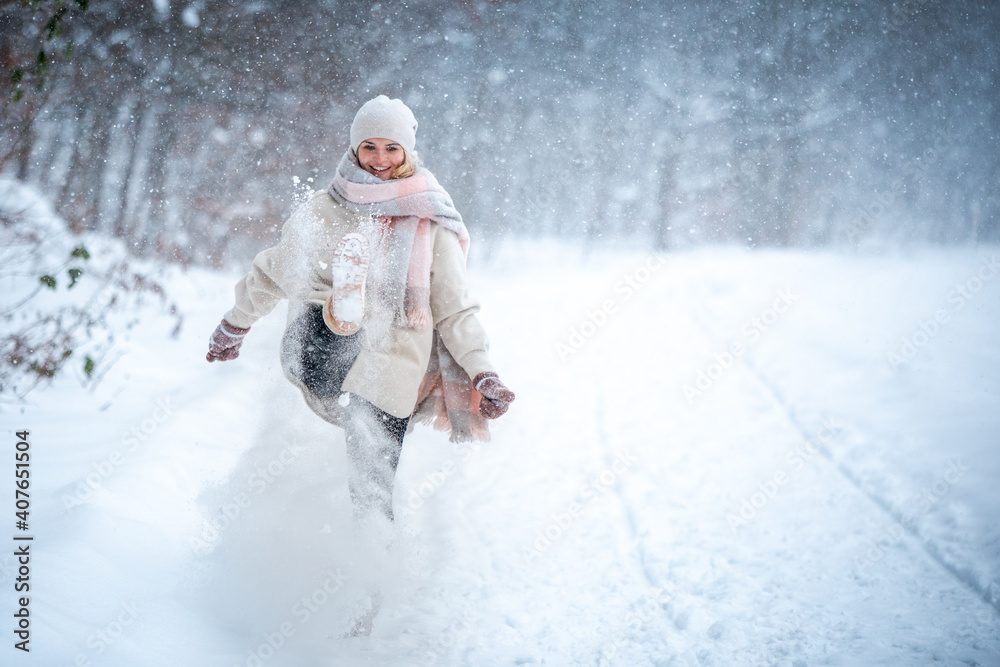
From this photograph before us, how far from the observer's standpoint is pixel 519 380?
5.34 m

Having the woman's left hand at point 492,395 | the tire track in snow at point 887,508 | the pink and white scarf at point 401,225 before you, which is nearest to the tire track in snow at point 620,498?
the woman's left hand at point 492,395

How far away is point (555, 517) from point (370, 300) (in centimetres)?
173

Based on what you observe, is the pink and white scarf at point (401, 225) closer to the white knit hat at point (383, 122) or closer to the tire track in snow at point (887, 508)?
the white knit hat at point (383, 122)

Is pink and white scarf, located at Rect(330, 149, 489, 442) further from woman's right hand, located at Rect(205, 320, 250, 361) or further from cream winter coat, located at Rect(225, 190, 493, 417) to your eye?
woman's right hand, located at Rect(205, 320, 250, 361)

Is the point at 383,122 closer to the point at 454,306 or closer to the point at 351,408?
the point at 454,306

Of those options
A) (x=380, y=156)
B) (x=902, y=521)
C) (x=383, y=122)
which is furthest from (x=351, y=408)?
(x=902, y=521)

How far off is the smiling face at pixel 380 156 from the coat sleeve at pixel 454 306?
275 millimetres

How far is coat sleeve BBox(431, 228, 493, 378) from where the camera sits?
2.05 meters

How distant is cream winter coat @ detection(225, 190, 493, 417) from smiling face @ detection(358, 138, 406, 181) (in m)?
0.18

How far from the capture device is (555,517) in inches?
123

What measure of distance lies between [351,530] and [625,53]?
32.5 feet

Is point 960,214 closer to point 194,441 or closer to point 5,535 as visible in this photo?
point 194,441

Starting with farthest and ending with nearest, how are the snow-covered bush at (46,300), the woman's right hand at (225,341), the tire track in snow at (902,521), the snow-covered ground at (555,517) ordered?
1. the snow-covered bush at (46,300)
2. the tire track in snow at (902,521)
3. the woman's right hand at (225,341)
4. the snow-covered ground at (555,517)

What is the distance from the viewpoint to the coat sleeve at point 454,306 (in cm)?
205
